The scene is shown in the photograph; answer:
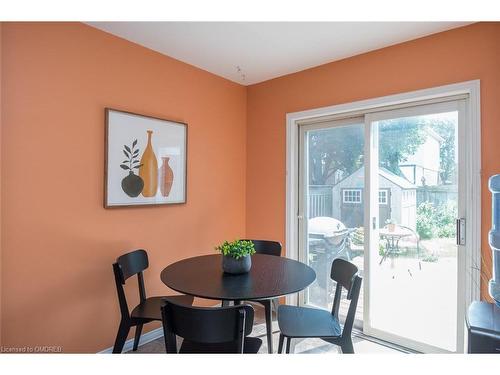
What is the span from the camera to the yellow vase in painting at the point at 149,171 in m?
2.41

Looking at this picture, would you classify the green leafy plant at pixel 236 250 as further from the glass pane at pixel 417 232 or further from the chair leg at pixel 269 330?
the glass pane at pixel 417 232

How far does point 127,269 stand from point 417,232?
92.2 inches

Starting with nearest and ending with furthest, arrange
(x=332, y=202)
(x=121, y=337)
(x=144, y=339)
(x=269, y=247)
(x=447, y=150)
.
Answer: (x=121, y=337) < (x=447, y=150) < (x=144, y=339) < (x=269, y=247) < (x=332, y=202)

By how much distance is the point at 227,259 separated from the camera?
6.00ft

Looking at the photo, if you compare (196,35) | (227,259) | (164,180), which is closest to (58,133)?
(164,180)

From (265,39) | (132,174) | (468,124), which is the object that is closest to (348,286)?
(468,124)

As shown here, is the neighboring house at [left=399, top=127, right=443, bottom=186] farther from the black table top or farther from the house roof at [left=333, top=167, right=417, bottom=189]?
the black table top

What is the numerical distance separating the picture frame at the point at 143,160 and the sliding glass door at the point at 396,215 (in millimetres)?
1344

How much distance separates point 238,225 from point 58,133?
2.03m

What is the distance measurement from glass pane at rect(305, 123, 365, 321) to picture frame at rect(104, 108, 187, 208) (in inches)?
54.1

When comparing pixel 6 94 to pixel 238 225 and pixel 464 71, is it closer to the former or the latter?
pixel 238 225

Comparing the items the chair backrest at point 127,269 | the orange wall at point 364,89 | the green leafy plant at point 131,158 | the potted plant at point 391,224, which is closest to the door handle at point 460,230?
the orange wall at point 364,89

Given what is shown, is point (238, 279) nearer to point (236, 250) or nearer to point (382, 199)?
point (236, 250)

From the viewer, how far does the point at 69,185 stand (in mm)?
1993
